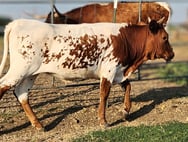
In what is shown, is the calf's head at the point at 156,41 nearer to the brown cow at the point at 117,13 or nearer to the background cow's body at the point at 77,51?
the background cow's body at the point at 77,51

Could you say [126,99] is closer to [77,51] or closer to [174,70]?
[77,51]

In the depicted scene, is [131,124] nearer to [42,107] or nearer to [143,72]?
[42,107]

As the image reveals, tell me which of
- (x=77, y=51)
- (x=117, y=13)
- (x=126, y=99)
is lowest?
(x=126, y=99)

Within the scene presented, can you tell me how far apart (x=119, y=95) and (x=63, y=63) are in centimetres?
264

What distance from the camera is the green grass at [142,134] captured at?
23.4 feet

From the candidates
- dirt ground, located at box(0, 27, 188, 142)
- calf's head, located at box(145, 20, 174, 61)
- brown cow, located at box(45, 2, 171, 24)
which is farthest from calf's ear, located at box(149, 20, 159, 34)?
brown cow, located at box(45, 2, 171, 24)

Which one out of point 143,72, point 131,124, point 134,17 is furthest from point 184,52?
point 131,124

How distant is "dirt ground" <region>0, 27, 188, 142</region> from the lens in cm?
804

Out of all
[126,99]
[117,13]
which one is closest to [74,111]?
[126,99]

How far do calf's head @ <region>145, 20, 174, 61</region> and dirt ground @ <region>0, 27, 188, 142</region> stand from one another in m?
1.06

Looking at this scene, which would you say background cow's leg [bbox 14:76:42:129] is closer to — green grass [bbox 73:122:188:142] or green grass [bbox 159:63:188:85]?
green grass [bbox 73:122:188:142]

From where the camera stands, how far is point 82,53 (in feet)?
26.4

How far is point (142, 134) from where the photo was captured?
734 cm

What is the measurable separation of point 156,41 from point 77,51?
145 cm
